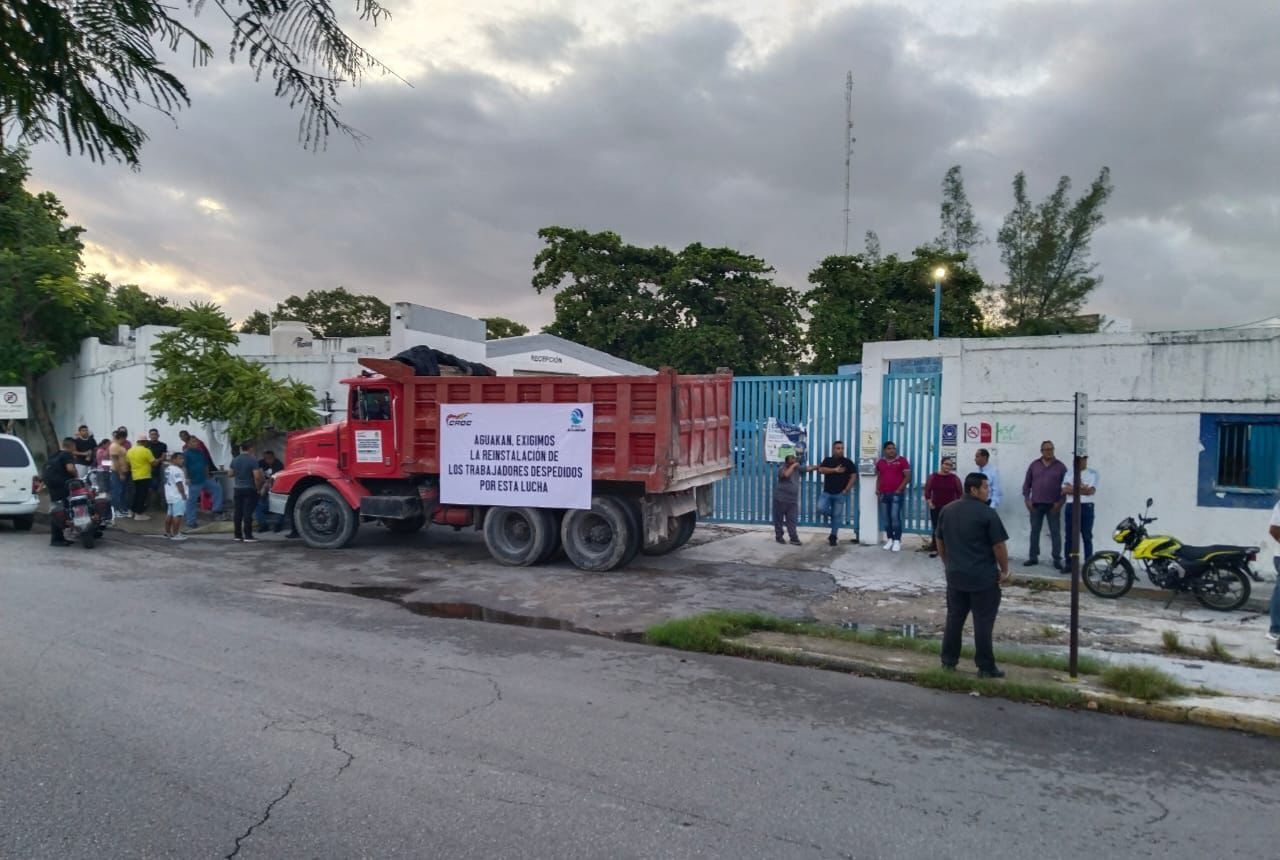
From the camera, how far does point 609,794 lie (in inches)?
182

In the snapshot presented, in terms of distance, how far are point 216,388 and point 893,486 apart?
12329 mm

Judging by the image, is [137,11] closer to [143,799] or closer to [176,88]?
[176,88]

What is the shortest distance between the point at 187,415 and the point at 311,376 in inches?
98.6

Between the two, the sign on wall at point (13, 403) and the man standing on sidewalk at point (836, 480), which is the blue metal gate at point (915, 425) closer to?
the man standing on sidewalk at point (836, 480)

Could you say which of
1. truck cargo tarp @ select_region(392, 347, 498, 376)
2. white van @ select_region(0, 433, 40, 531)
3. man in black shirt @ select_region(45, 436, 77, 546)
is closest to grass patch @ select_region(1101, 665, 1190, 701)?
truck cargo tarp @ select_region(392, 347, 498, 376)

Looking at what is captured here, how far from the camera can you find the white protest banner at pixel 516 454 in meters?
11.7

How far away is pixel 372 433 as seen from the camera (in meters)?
12.9

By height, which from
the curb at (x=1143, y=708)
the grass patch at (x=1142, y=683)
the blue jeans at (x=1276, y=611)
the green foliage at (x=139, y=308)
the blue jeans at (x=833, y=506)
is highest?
the green foliage at (x=139, y=308)

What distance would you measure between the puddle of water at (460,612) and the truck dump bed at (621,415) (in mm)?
2418

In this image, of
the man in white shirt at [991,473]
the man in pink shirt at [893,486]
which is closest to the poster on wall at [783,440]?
the man in pink shirt at [893,486]

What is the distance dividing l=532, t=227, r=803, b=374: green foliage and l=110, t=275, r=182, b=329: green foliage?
13.9 meters

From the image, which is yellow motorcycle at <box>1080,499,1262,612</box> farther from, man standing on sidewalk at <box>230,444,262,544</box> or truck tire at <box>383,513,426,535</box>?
man standing on sidewalk at <box>230,444,262,544</box>

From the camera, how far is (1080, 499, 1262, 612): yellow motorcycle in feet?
31.2

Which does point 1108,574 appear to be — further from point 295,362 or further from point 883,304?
point 883,304
